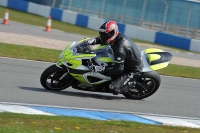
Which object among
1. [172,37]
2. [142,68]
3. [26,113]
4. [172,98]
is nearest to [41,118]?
[26,113]

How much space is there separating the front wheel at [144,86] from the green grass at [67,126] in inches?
96.4

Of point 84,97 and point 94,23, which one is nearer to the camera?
point 84,97

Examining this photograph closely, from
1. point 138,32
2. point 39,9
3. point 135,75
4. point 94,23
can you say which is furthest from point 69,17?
point 135,75

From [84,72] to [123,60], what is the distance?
0.77 meters

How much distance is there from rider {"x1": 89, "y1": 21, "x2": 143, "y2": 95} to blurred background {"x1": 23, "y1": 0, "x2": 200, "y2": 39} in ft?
65.4

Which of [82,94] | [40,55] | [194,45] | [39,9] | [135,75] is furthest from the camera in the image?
[39,9]

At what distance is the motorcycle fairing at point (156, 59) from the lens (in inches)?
409

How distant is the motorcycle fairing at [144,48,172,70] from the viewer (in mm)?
10391

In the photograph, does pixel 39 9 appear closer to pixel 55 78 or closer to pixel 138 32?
Result: pixel 138 32

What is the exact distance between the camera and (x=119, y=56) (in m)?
9.68

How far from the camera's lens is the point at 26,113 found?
7.88 meters

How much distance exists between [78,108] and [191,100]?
3.41 metres

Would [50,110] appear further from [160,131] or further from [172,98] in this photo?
[172,98]

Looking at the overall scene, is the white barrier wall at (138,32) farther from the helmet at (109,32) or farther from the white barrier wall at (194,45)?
the helmet at (109,32)
